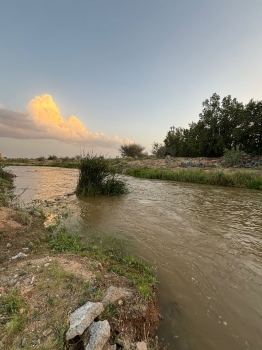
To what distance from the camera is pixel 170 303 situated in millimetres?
2594

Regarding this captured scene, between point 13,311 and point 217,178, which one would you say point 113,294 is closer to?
point 13,311

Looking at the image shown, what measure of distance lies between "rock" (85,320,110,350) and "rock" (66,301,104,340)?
0.07 metres

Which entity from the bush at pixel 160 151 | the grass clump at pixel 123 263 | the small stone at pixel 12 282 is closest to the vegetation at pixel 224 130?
the bush at pixel 160 151

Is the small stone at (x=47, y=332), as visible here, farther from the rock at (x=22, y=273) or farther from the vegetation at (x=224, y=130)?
the vegetation at (x=224, y=130)

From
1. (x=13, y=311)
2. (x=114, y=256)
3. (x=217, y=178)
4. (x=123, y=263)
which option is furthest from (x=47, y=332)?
(x=217, y=178)

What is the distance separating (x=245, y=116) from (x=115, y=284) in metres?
24.9

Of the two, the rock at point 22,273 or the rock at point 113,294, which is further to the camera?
the rock at point 22,273

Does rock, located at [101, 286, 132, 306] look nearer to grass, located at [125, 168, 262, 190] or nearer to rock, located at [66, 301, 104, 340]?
rock, located at [66, 301, 104, 340]

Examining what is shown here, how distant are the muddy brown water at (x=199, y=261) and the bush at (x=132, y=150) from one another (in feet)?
105

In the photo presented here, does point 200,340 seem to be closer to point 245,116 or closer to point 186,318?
point 186,318

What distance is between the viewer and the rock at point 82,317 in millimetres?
1721

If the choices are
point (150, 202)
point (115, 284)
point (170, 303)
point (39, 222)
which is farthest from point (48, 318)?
point (150, 202)

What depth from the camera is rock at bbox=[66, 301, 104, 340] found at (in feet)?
5.65

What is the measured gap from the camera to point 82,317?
72.6 inches
